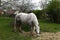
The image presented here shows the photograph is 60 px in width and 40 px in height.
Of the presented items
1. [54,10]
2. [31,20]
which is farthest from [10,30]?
[54,10]

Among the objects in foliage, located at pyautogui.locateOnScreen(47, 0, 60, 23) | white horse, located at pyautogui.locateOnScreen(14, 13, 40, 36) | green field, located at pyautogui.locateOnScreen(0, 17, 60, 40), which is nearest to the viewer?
green field, located at pyautogui.locateOnScreen(0, 17, 60, 40)

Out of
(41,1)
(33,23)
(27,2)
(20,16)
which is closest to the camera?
(33,23)

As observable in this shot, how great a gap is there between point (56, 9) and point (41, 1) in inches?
326

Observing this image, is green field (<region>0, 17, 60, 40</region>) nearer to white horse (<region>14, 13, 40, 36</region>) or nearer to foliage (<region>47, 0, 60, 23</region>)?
white horse (<region>14, 13, 40, 36</region>)

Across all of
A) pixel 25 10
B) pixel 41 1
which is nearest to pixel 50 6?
pixel 25 10

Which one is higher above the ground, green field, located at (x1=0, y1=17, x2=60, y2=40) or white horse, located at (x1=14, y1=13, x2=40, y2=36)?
white horse, located at (x1=14, y1=13, x2=40, y2=36)

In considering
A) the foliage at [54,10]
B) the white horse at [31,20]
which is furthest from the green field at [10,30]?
the foliage at [54,10]

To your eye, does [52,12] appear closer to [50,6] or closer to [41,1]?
[50,6]

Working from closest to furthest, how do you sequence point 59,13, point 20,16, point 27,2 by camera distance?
point 20,16 → point 27,2 → point 59,13

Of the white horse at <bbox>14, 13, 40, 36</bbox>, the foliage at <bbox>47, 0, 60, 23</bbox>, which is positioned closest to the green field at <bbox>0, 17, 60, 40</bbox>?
the white horse at <bbox>14, 13, 40, 36</bbox>

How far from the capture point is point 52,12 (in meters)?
22.4

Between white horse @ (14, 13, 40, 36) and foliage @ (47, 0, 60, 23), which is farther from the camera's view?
foliage @ (47, 0, 60, 23)

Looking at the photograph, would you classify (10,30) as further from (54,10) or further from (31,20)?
(54,10)

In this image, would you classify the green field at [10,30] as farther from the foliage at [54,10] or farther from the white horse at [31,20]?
the foliage at [54,10]
